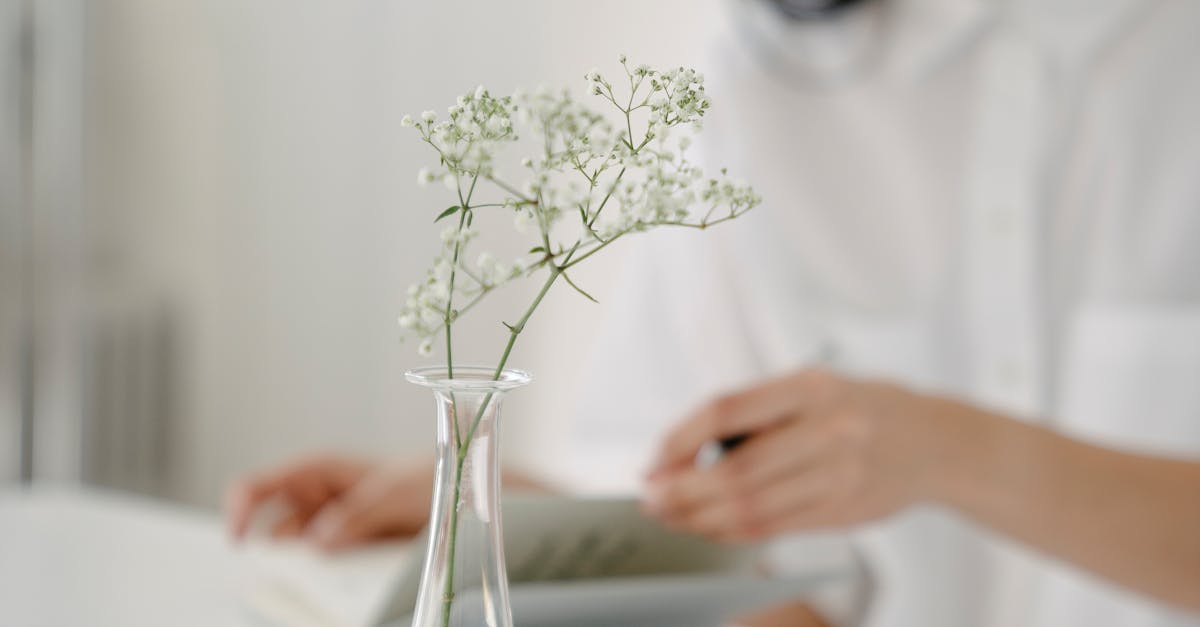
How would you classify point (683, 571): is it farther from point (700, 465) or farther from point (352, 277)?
point (352, 277)

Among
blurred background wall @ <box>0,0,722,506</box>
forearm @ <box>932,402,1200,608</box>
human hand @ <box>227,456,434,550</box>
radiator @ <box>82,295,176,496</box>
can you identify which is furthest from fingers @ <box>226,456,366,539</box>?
radiator @ <box>82,295,176,496</box>

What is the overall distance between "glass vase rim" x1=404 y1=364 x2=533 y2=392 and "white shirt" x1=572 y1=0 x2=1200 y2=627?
26.7 inches

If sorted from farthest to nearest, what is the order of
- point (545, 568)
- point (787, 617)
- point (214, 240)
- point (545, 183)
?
point (214, 240) → point (787, 617) → point (545, 568) → point (545, 183)

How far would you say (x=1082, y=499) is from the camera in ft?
2.45

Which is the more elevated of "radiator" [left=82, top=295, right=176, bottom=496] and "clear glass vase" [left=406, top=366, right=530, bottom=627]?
"clear glass vase" [left=406, top=366, right=530, bottom=627]

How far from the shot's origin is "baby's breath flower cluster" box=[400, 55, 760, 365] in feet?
0.79

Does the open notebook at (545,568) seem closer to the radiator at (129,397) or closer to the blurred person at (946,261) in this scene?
the blurred person at (946,261)

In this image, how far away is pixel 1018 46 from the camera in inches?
40.9

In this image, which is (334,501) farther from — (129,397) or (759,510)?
(129,397)

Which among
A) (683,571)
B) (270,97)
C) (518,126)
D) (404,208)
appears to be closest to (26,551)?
(683,571)

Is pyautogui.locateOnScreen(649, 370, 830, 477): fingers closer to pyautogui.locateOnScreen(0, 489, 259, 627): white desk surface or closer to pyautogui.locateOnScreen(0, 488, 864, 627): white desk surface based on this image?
pyautogui.locateOnScreen(0, 488, 864, 627): white desk surface

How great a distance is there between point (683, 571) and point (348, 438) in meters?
1.72

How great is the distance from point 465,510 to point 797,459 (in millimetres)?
398

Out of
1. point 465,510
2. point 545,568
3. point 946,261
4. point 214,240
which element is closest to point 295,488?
point 545,568
